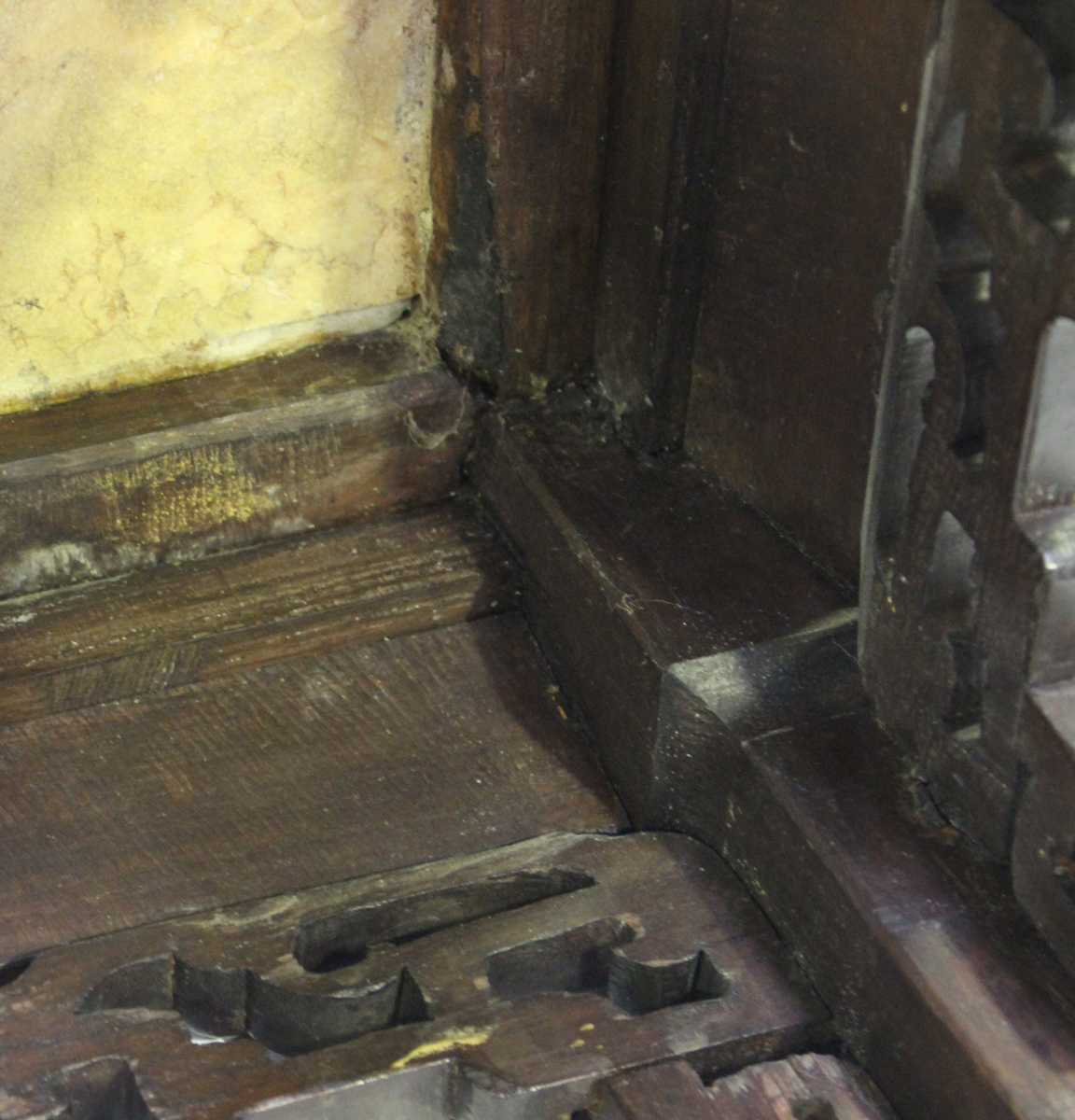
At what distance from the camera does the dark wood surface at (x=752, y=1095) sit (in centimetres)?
101

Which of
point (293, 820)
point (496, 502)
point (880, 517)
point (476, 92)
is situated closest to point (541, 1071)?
point (293, 820)

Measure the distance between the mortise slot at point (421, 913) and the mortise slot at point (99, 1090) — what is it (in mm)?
168

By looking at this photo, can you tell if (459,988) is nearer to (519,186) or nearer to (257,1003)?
(257,1003)

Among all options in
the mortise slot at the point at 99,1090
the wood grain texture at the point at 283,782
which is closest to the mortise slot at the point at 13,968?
the wood grain texture at the point at 283,782

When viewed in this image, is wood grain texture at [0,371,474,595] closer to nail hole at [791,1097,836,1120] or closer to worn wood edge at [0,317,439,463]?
worn wood edge at [0,317,439,463]

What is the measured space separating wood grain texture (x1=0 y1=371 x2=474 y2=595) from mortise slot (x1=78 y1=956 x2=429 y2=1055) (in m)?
0.44

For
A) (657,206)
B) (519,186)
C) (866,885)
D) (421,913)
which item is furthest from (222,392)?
(866,885)

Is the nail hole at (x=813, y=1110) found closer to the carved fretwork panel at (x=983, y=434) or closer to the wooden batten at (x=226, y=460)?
the carved fretwork panel at (x=983, y=434)

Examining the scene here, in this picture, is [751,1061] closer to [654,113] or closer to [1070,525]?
[1070,525]

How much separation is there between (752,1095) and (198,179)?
3.04ft

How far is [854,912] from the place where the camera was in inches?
40.9

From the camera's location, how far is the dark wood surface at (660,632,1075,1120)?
96cm

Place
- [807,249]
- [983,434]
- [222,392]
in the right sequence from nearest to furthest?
[983,434]
[807,249]
[222,392]

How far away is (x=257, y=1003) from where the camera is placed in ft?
3.65
